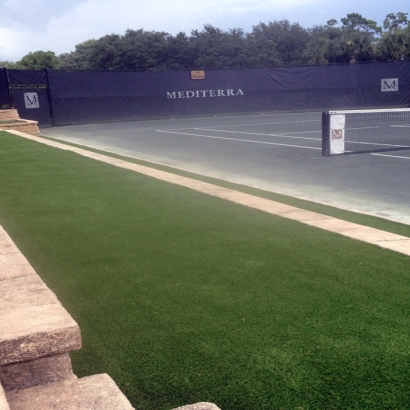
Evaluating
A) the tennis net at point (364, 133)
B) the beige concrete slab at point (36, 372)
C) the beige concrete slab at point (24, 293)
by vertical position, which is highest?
the beige concrete slab at point (24, 293)

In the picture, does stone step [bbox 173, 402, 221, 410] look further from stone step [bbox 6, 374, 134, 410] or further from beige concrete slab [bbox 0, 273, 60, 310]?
beige concrete slab [bbox 0, 273, 60, 310]

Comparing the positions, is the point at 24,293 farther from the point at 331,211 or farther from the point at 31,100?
the point at 31,100

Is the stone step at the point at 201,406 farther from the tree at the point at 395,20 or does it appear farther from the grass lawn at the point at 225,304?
the tree at the point at 395,20

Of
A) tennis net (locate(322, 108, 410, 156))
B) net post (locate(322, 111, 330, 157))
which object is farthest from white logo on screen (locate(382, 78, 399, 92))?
net post (locate(322, 111, 330, 157))

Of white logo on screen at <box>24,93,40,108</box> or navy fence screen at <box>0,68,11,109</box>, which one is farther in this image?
white logo on screen at <box>24,93,40,108</box>

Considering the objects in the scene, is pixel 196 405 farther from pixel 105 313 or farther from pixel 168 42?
pixel 168 42

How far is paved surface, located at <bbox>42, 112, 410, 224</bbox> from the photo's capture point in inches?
311

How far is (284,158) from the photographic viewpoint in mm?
12477

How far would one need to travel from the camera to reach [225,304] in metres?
3.48

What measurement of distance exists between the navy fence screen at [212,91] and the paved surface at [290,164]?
9.95 metres

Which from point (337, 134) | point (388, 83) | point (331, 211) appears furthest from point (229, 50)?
point (331, 211)

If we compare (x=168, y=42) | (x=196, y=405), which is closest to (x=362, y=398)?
(x=196, y=405)

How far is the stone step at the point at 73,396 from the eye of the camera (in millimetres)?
2268

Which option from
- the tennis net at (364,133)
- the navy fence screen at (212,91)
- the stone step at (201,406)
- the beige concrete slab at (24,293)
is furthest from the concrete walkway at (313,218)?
the navy fence screen at (212,91)
